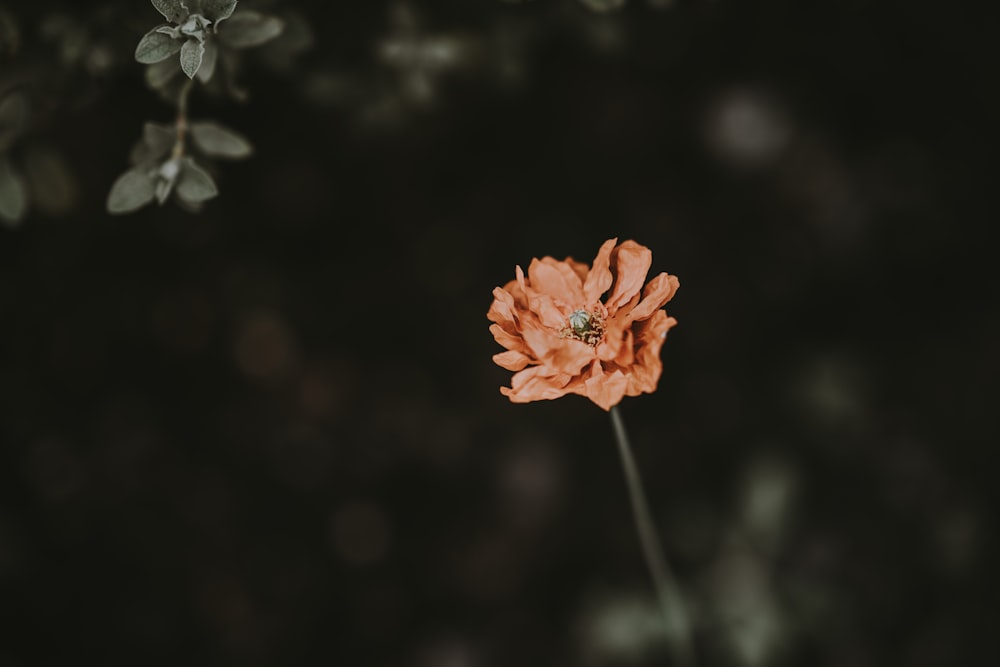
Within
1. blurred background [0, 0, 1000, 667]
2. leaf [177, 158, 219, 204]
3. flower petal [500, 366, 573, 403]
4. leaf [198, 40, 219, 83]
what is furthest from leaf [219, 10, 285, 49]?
blurred background [0, 0, 1000, 667]

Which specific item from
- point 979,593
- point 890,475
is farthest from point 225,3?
point 979,593

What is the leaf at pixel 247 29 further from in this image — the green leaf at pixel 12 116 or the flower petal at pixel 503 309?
the flower petal at pixel 503 309

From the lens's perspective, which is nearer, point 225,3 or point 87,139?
point 225,3

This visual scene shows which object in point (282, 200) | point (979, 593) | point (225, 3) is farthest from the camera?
point (282, 200)

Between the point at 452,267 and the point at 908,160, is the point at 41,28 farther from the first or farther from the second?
the point at 908,160

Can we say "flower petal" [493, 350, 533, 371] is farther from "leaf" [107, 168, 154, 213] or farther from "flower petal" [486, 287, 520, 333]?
"leaf" [107, 168, 154, 213]

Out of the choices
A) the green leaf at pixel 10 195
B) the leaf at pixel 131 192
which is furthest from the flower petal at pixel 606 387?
the green leaf at pixel 10 195
